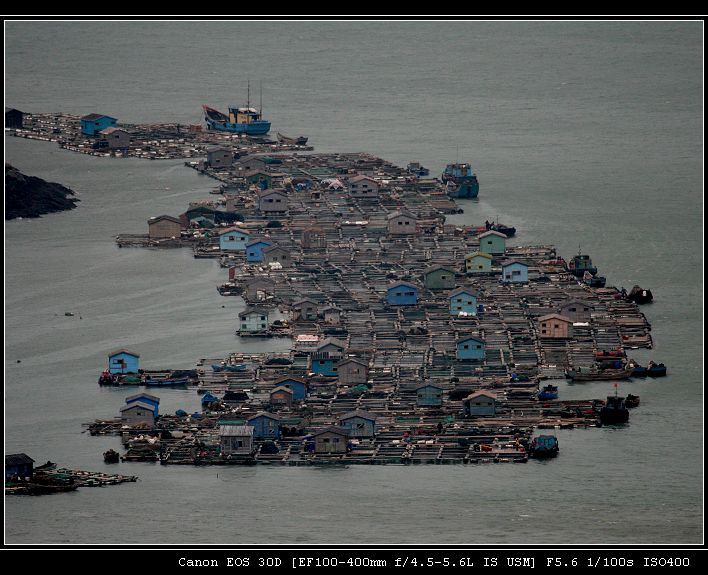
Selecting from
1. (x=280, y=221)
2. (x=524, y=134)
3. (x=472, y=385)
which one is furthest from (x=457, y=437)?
(x=524, y=134)

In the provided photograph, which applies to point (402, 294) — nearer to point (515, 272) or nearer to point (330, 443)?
point (515, 272)

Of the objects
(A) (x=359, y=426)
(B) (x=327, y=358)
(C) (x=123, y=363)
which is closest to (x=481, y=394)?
(A) (x=359, y=426)

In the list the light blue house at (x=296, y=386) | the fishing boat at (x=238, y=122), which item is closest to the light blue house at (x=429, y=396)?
the light blue house at (x=296, y=386)

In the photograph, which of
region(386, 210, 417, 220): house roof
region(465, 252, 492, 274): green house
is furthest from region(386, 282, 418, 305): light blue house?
region(386, 210, 417, 220): house roof
